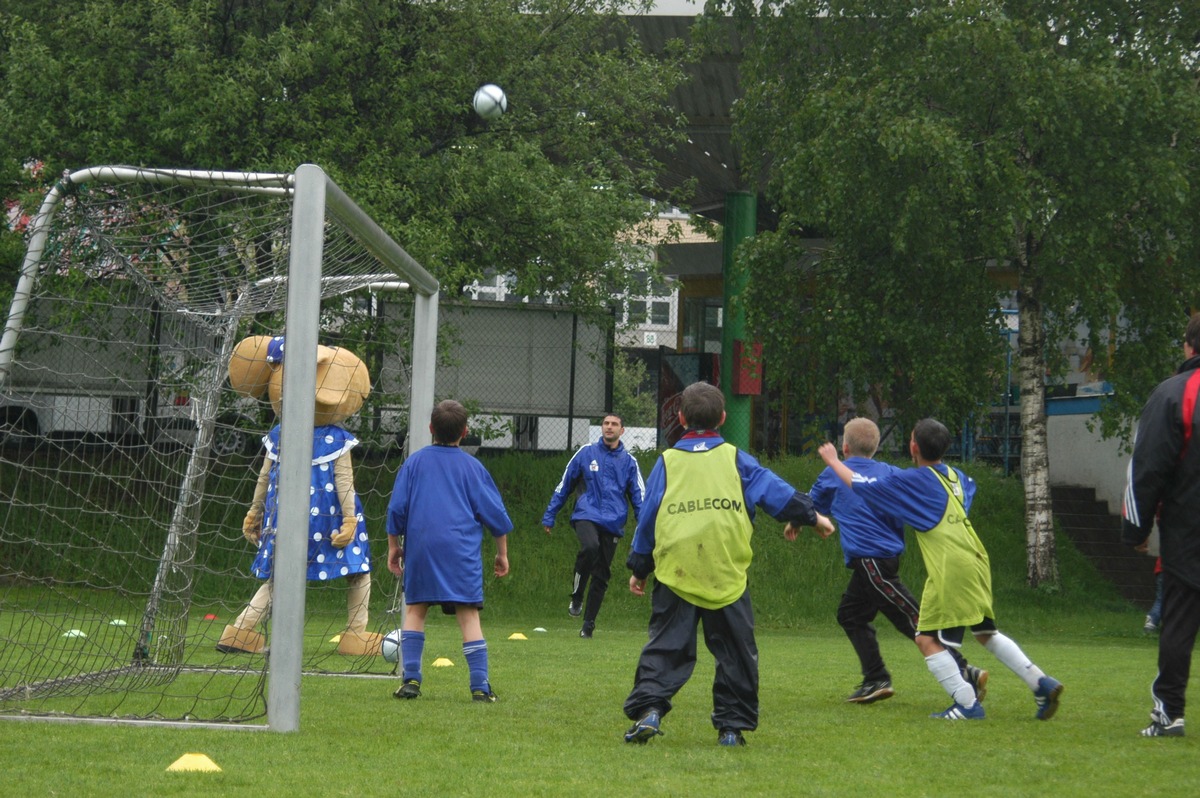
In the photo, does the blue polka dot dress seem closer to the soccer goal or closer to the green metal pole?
the soccer goal

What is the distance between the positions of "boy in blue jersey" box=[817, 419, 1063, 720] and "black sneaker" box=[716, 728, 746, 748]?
1.52m

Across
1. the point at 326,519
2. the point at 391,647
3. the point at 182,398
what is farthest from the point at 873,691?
the point at 182,398

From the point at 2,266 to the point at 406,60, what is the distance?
18.3 feet

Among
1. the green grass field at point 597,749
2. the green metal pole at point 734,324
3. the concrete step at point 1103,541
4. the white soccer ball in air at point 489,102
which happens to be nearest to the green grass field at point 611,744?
the green grass field at point 597,749

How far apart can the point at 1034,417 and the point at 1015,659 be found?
1055 cm

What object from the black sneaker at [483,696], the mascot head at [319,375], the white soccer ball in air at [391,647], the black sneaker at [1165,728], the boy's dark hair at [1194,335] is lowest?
the black sneaker at [483,696]

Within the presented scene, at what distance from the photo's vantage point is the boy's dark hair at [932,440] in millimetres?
7062

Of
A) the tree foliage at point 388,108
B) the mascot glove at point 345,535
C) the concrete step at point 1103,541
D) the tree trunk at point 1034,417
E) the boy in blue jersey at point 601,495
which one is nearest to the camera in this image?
the mascot glove at point 345,535

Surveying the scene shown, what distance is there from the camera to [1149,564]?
60.8 feet

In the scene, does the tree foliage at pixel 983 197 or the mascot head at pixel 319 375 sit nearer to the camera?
the mascot head at pixel 319 375

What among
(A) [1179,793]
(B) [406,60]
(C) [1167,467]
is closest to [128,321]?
(B) [406,60]

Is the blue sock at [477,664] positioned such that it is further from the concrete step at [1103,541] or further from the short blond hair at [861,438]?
the concrete step at [1103,541]

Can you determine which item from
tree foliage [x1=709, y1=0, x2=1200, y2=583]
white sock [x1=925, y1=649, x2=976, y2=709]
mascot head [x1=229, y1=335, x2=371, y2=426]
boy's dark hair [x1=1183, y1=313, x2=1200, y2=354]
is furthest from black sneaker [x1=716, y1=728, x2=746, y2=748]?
tree foliage [x1=709, y1=0, x2=1200, y2=583]

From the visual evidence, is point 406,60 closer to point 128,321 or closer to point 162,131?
point 162,131
